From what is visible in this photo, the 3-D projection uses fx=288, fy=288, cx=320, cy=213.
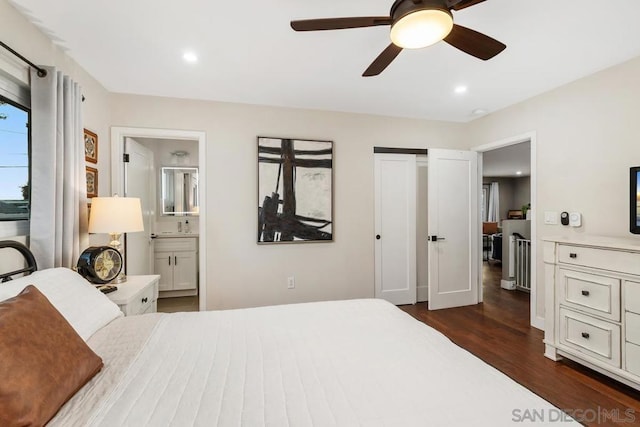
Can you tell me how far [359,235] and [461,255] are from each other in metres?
1.39

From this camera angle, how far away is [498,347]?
2.65 m

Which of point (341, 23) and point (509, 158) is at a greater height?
point (509, 158)

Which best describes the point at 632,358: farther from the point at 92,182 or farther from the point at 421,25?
the point at 92,182

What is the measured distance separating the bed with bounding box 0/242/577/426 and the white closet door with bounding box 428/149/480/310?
2221 millimetres

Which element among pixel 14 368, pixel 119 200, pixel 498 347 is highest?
pixel 119 200

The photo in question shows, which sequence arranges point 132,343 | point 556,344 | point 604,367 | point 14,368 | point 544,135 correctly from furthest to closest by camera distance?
1. point 544,135
2. point 556,344
3. point 604,367
4. point 132,343
5. point 14,368

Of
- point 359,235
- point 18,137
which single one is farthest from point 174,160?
point 359,235

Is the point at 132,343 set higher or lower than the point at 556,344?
higher

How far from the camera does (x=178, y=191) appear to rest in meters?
4.23

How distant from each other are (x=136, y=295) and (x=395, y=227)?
2.84m

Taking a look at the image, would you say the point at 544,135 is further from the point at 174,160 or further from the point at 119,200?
the point at 174,160

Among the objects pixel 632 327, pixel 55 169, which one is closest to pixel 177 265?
pixel 55 169

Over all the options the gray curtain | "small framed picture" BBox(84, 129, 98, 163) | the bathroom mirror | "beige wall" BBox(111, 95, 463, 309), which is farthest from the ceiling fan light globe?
the bathroom mirror

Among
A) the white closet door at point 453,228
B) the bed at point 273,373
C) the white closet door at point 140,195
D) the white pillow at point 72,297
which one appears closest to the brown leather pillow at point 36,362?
the bed at point 273,373
